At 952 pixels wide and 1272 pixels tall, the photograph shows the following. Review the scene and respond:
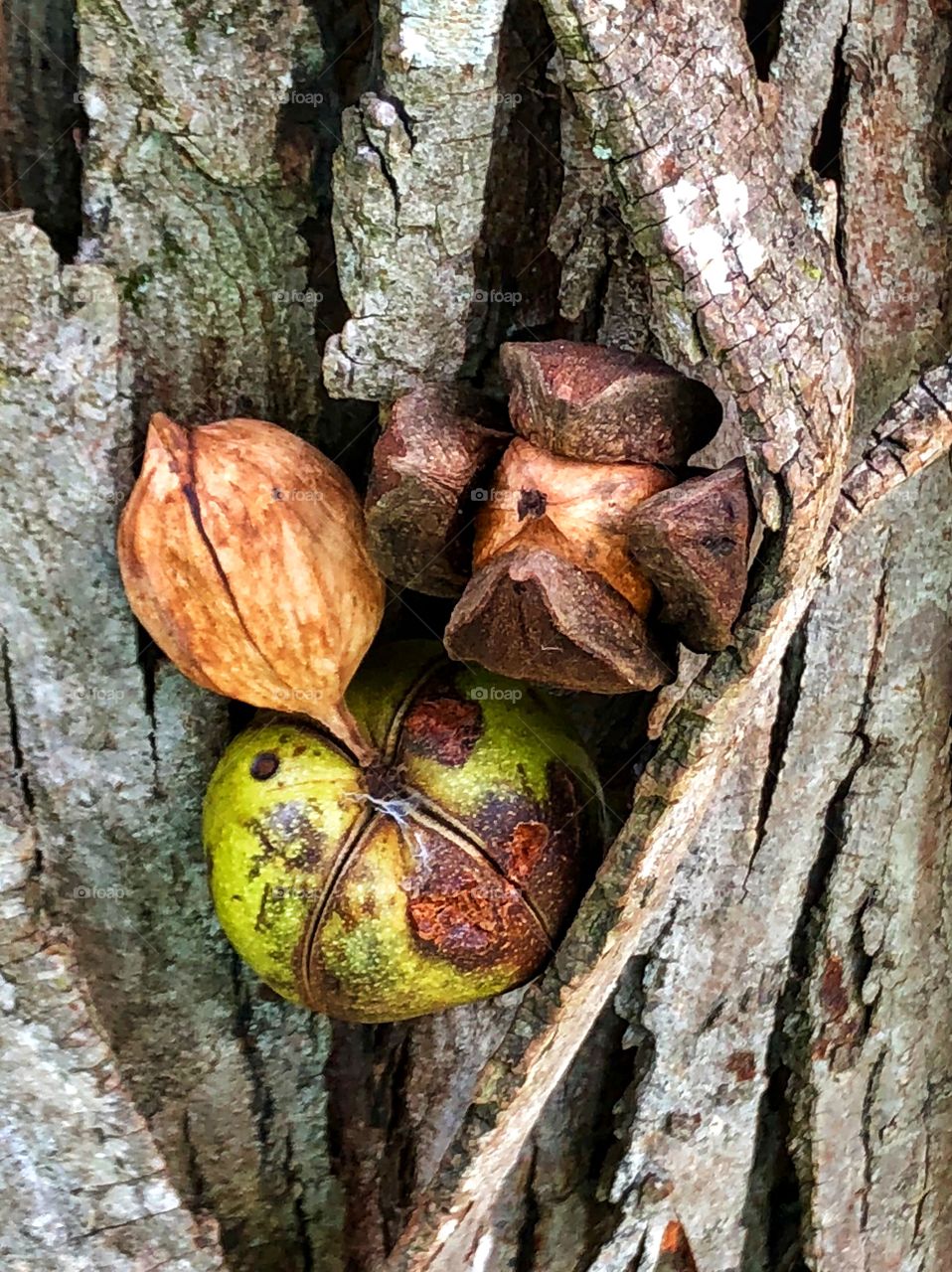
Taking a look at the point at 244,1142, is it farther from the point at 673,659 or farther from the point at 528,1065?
the point at 673,659

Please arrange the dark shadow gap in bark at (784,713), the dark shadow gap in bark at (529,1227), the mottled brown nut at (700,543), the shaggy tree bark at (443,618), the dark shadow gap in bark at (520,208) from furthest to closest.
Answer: the dark shadow gap in bark at (529,1227), the dark shadow gap in bark at (784,713), the dark shadow gap in bark at (520,208), the shaggy tree bark at (443,618), the mottled brown nut at (700,543)

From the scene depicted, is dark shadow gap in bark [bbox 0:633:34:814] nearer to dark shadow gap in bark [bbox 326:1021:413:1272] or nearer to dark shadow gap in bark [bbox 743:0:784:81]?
dark shadow gap in bark [bbox 326:1021:413:1272]

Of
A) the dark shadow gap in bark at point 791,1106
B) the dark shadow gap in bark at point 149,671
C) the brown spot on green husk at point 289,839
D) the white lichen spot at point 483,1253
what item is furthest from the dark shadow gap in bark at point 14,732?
the dark shadow gap in bark at point 791,1106

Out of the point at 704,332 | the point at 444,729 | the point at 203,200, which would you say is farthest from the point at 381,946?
the point at 203,200

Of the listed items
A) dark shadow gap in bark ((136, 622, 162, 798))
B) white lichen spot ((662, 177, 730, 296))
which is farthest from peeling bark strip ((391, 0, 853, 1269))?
dark shadow gap in bark ((136, 622, 162, 798))

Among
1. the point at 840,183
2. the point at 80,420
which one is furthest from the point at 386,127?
the point at 840,183

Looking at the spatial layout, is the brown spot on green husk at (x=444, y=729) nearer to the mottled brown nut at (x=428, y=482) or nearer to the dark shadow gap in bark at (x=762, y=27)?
the mottled brown nut at (x=428, y=482)
